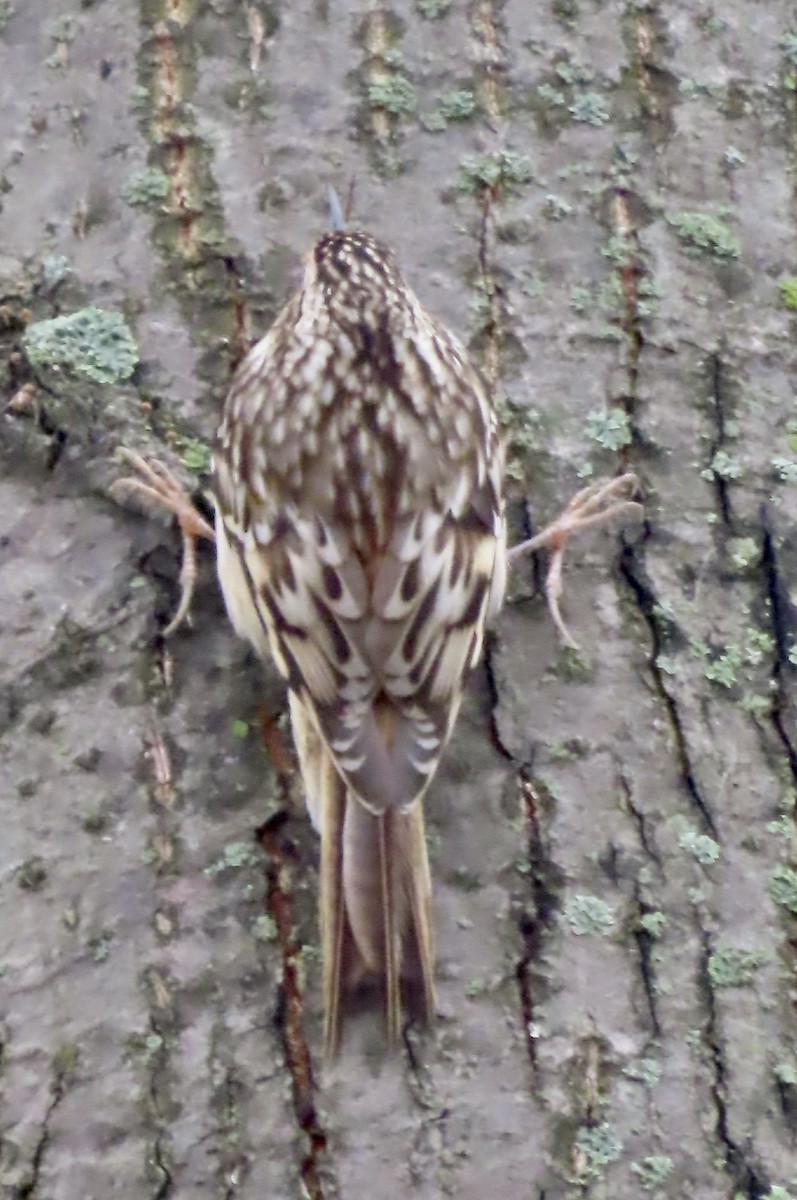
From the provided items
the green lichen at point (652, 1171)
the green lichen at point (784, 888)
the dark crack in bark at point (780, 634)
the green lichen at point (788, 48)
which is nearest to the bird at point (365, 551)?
the dark crack in bark at point (780, 634)

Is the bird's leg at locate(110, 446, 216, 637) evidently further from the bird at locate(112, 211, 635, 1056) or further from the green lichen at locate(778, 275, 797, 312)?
the green lichen at locate(778, 275, 797, 312)

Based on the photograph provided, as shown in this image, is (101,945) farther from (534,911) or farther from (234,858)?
(534,911)

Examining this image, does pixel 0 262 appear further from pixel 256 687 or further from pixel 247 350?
pixel 256 687

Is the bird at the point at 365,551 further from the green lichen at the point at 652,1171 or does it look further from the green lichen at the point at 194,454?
the green lichen at the point at 652,1171

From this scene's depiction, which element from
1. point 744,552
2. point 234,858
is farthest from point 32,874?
point 744,552

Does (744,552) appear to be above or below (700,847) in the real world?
above

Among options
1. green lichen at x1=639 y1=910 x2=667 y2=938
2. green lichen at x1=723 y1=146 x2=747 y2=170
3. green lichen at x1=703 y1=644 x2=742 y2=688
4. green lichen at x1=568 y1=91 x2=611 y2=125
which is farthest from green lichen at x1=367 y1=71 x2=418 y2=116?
green lichen at x1=639 y1=910 x2=667 y2=938

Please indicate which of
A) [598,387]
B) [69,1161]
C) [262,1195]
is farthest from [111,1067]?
[598,387]
